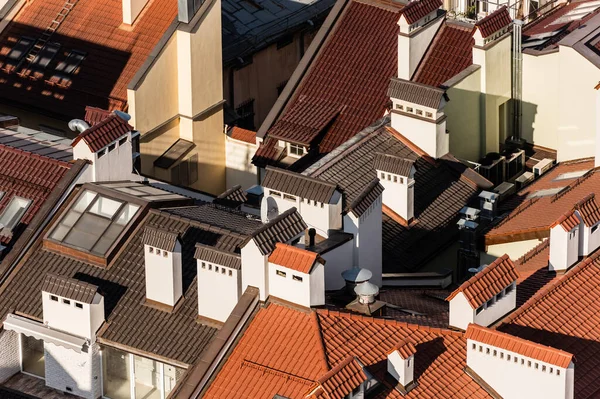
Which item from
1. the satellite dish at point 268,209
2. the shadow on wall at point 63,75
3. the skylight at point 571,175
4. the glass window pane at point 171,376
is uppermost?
the satellite dish at point 268,209

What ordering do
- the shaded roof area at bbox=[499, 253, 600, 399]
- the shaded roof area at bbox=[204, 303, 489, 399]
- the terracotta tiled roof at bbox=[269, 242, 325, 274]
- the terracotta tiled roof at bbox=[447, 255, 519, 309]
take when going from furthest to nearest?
the shaded roof area at bbox=[499, 253, 600, 399] → the terracotta tiled roof at bbox=[447, 255, 519, 309] → the terracotta tiled roof at bbox=[269, 242, 325, 274] → the shaded roof area at bbox=[204, 303, 489, 399]

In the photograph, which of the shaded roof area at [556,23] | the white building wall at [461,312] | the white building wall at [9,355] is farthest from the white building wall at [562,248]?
the shaded roof area at [556,23]

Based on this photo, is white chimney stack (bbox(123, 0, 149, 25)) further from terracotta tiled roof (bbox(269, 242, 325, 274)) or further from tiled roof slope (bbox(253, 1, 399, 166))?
terracotta tiled roof (bbox(269, 242, 325, 274))

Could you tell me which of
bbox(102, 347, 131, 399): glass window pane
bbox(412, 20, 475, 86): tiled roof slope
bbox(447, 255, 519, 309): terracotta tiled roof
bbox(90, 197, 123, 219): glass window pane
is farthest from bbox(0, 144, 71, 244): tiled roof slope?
bbox(412, 20, 475, 86): tiled roof slope

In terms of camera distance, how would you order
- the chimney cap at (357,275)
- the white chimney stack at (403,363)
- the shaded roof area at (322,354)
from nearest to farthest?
the white chimney stack at (403,363) → the shaded roof area at (322,354) → the chimney cap at (357,275)

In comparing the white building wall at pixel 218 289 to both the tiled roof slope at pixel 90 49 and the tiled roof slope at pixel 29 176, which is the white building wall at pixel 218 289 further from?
the tiled roof slope at pixel 90 49

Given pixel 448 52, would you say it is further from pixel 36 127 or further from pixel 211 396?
pixel 211 396
